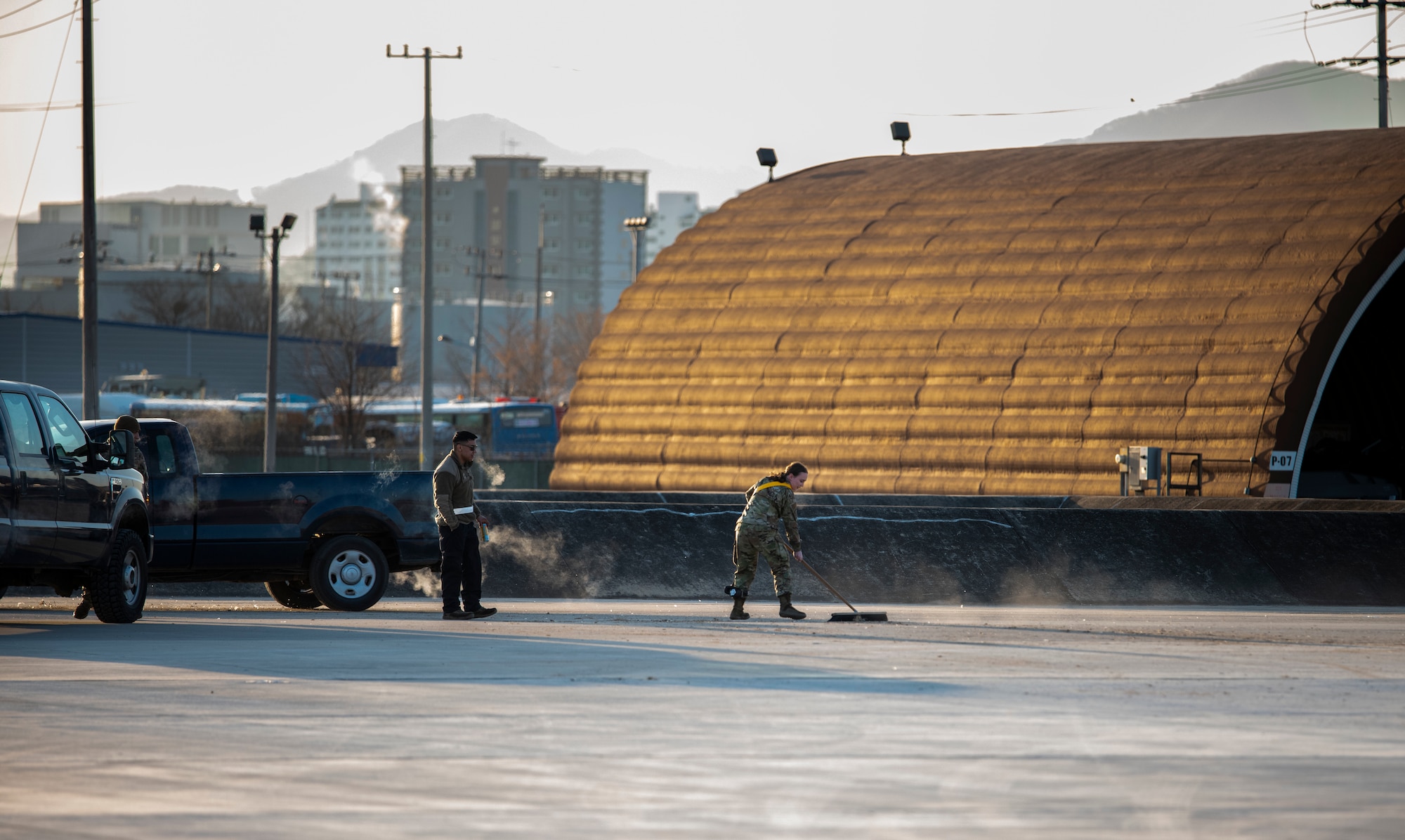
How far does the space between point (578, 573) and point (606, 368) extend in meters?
22.7

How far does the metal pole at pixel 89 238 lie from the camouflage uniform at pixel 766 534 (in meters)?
20.4

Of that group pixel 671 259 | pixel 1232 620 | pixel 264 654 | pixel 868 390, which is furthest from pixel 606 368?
pixel 264 654

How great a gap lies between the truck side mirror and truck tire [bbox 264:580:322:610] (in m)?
3.37

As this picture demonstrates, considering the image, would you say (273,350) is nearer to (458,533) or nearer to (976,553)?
(976,553)

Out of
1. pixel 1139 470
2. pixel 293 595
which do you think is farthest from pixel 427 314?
pixel 293 595

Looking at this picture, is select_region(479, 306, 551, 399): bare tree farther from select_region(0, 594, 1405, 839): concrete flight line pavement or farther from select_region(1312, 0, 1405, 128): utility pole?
select_region(0, 594, 1405, 839): concrete flight line pavement

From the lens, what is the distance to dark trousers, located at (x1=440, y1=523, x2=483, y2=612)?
711 inches

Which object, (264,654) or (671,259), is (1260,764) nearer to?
(264,654)

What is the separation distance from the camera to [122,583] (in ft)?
54.7

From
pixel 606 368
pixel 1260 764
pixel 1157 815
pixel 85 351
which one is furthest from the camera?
pixel 606 368

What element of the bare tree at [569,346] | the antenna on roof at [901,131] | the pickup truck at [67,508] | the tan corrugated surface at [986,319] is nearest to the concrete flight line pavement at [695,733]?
the pickup truck at [67,508]

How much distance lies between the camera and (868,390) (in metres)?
39.5

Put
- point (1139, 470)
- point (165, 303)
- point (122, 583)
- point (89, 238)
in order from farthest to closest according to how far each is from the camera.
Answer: point (165, 303) → point (89, 238) → point (1139, 470) → point (122, 583)

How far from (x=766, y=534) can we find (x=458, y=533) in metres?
3.12
